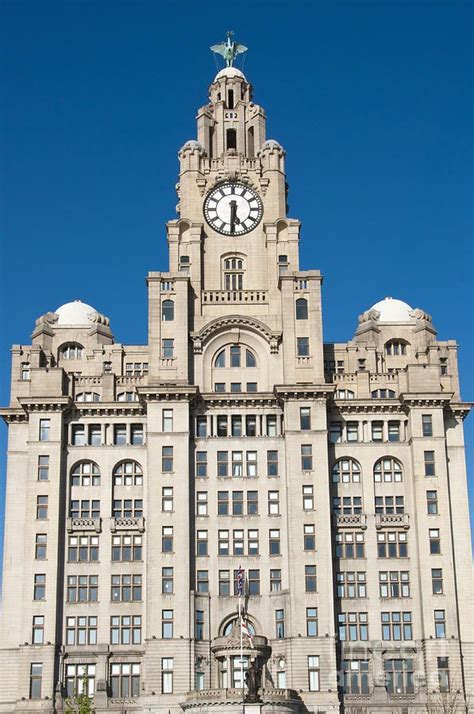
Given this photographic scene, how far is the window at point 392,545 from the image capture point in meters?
109

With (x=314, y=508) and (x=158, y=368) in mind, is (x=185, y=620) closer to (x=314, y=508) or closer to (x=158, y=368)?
(x=314, y=508)

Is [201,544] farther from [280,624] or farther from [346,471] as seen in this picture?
[346,471]

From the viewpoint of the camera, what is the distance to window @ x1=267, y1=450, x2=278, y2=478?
110125 mm

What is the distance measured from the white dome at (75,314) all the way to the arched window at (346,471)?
28161 millimetres

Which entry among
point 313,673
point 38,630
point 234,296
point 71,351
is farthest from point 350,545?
point 71,351

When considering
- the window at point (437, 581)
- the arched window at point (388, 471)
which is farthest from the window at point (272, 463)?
the window at point (437, 581)

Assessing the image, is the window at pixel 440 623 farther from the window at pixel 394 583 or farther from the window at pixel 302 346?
the window at pixel 302 346

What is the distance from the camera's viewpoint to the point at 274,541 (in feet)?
356

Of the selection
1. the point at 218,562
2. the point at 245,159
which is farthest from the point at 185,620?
the point at 245,159

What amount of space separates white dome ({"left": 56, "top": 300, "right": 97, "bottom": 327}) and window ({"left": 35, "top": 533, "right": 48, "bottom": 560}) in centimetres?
2217

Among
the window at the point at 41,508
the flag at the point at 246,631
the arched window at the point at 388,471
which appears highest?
the arched window at the point at 388,471

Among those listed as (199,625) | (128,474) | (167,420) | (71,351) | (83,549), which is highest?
(71,351)

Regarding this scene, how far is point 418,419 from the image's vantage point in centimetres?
11112

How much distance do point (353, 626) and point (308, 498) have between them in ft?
38.5
